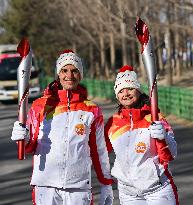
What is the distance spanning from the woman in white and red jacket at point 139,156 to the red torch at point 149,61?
0.15m

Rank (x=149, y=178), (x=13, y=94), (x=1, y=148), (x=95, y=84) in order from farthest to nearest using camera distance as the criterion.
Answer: (x=95, y=84) → (x=13, y=94) → (x=1, y=148) → (x=149, y=178)

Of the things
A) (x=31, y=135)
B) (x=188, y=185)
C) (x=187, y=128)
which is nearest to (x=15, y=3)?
(x=187, y=128)

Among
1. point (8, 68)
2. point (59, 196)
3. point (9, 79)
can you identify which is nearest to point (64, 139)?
point (59, 196)

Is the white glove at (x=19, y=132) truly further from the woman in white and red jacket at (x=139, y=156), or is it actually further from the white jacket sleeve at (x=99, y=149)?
the woman in white and red jacket at (x=139, y=156)

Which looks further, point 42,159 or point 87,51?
point 87,51

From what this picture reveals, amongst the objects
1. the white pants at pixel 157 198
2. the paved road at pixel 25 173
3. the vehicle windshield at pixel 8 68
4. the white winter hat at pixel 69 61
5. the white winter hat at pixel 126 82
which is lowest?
the paved road at pixel 25 173

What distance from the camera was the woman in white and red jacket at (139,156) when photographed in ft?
16.0

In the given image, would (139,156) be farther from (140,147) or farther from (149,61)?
(149,61)

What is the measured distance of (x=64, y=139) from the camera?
16.1 feet

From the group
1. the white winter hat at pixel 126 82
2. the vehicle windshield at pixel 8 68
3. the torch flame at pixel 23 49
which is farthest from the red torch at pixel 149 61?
the vehicle windshield at pixel 8 68

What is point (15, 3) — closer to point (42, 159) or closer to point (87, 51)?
point (87, 51)

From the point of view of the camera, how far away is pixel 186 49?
1944 inches

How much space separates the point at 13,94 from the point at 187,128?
13403 mm

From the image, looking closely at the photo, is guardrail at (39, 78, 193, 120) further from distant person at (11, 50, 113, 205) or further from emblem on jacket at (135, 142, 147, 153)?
emblem on jacket at (135, 142, 147, 153)
